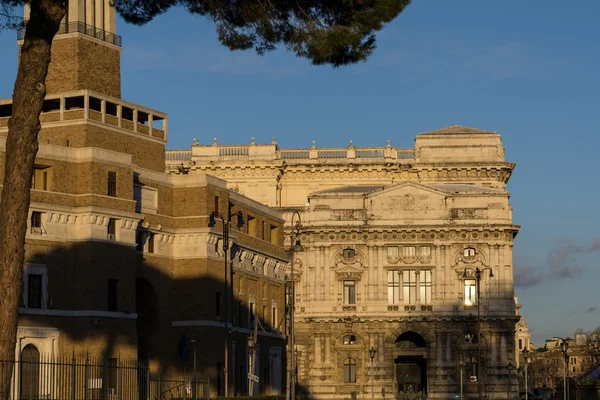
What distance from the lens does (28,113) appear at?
104 feet

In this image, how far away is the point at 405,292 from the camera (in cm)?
11162

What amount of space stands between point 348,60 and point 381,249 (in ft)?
251

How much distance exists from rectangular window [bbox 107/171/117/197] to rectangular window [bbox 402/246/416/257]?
52782 millimetres

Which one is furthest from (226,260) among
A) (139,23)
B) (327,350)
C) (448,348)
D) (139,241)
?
(448,348)

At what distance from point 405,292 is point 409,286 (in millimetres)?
624

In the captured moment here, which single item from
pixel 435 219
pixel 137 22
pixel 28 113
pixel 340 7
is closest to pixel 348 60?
pixel 340 7

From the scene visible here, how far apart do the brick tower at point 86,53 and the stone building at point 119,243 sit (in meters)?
0.07

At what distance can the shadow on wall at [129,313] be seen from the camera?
59812mm

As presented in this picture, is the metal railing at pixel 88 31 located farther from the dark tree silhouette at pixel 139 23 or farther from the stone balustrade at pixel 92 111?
the dark tree silhouette at pixel 139 23

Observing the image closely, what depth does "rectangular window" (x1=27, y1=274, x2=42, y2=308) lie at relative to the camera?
5962cm

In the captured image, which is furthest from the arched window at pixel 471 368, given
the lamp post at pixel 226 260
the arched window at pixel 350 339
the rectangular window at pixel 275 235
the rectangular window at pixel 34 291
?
the rectangular window at pixel 34 291

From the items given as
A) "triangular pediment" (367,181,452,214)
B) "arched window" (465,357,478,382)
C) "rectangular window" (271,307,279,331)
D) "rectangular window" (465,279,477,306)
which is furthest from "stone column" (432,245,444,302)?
"rectangular window" (271,307,279,331)

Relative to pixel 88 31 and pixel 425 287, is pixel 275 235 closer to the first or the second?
pixel 88 31

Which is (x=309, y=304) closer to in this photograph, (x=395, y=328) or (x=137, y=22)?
(x=395, y=328)
